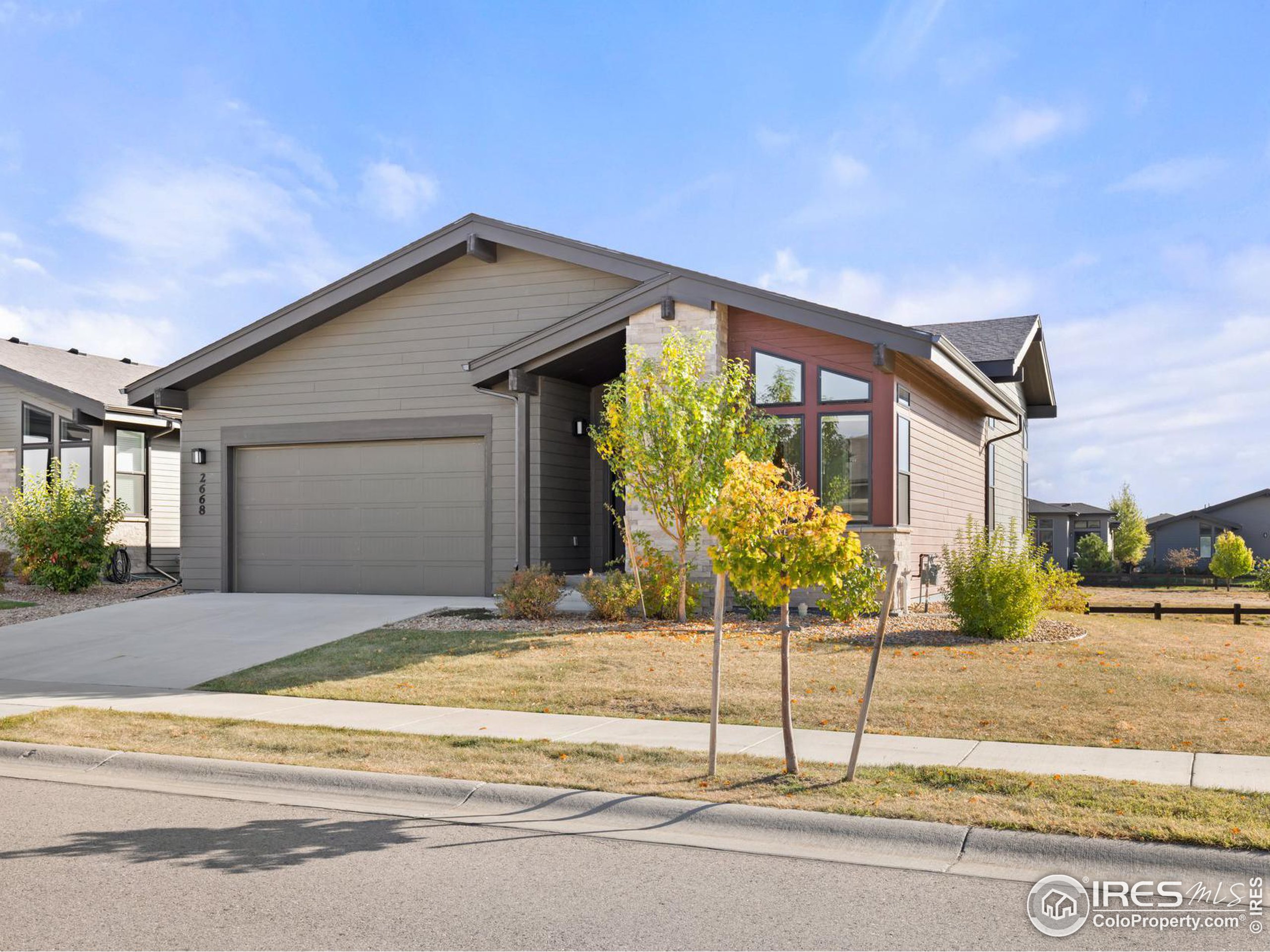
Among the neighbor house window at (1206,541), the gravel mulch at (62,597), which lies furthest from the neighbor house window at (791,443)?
the neighbor house window at (1206,541)

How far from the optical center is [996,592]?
13.2m

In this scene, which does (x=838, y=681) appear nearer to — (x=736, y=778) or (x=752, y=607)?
(x=736, y=778)

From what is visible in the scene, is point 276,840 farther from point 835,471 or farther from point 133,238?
point 133,238

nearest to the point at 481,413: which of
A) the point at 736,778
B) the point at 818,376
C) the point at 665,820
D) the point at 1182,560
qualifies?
the point at 818,376

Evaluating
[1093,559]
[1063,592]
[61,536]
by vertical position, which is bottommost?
[1093,559]

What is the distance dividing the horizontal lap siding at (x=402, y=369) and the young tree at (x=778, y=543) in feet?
35.4

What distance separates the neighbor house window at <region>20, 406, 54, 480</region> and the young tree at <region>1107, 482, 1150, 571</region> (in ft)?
141

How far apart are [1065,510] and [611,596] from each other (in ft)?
138

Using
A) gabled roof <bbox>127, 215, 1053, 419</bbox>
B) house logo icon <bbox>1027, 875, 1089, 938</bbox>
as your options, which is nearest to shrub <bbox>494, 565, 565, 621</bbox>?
gabled roof <bbox>127, 215, 1053, 419</bbox>

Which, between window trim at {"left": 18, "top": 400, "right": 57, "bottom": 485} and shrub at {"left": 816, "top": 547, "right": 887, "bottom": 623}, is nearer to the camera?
shrub at {"left": 816, "top": 547, "right": 887, "bottom": 623}

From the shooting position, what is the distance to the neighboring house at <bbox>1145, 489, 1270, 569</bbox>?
5156 centimetres

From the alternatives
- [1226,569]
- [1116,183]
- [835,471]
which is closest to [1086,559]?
[1226,569]

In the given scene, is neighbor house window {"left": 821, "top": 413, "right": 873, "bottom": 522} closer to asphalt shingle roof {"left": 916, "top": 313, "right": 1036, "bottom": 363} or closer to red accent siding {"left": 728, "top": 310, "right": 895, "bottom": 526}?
red accent siding {"left": 728, "top": 310, "right": 895, "bottom": 526}

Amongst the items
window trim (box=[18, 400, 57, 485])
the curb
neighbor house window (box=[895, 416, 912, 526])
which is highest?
window trim (box=[18, 400, 57, 485])
